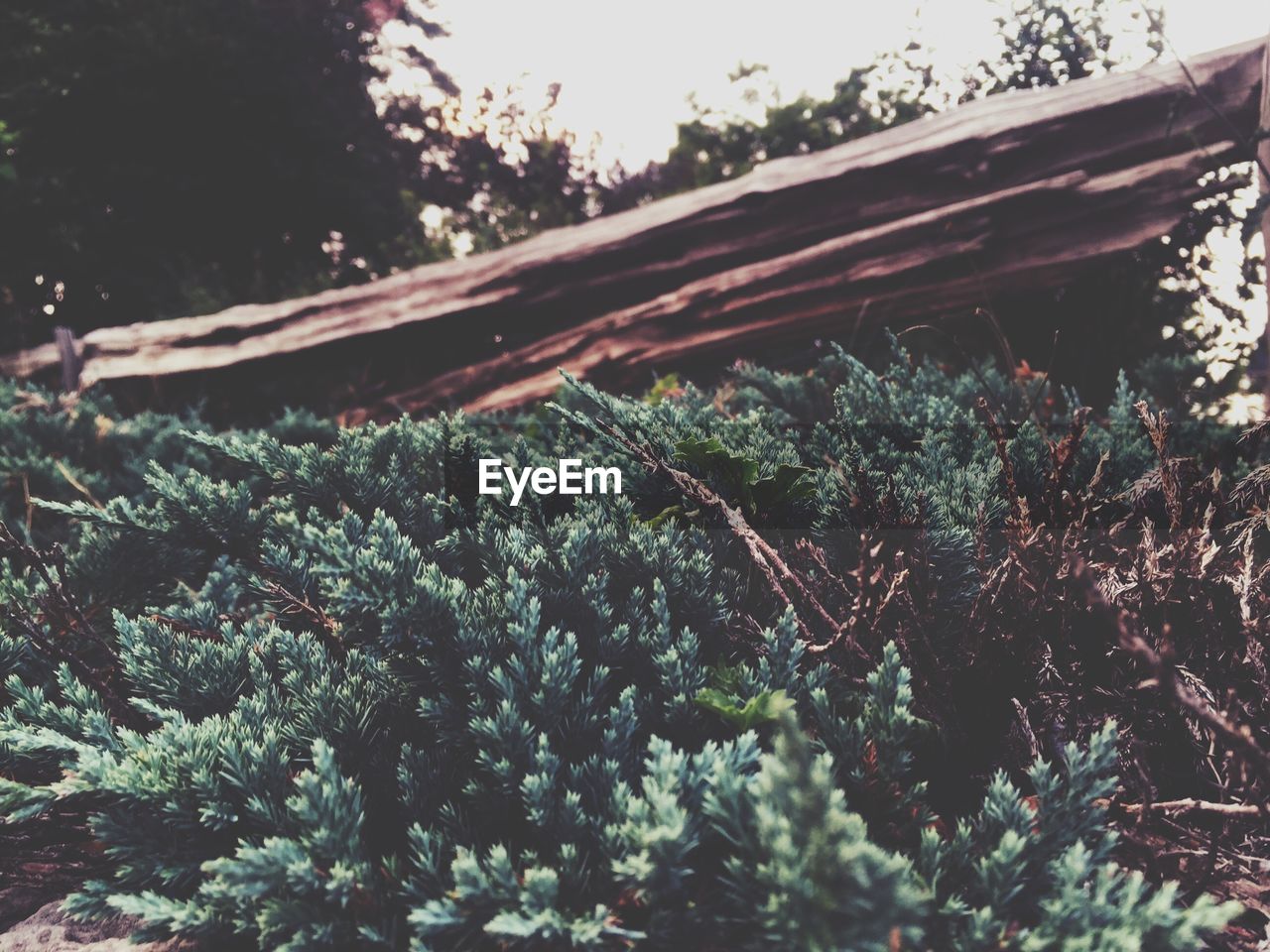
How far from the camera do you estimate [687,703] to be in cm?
142

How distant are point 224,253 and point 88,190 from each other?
1233 mm

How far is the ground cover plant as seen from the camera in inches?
44.9

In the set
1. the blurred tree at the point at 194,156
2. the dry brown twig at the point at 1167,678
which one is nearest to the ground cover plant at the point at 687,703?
the dry brown twig at the point at 1167,678

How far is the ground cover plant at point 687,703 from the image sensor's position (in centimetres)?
114

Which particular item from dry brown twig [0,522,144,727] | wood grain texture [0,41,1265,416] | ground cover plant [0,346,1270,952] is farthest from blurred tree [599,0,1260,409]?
dry brown twig [0,522,144,727]

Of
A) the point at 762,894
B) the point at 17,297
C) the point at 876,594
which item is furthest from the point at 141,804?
the point at 17,297

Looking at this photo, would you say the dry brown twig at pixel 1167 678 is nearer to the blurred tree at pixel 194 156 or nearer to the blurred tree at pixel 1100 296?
the blurred tree at pixel 1100 296


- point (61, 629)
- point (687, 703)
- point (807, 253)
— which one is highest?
point (807, 253)

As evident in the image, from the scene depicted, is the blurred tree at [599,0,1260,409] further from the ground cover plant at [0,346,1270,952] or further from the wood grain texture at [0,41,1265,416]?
the ground cover plant at [0,346,1270,952]

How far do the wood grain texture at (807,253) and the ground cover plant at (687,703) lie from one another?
202cm

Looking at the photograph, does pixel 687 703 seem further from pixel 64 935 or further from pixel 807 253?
pixel 807 253

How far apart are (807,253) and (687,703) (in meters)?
3.31

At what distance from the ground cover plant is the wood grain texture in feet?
6.63

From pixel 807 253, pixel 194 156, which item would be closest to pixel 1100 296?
pixel 807 253
